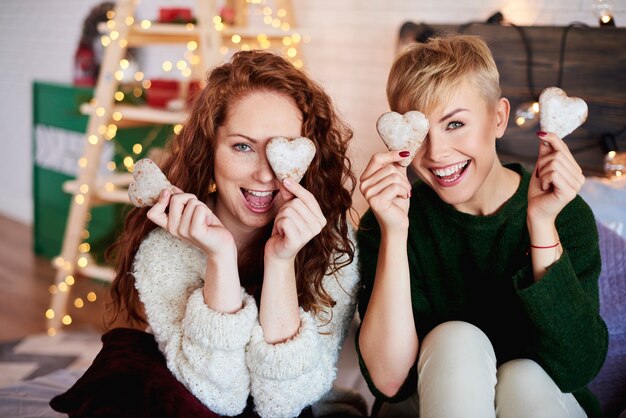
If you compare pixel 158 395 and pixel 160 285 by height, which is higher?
pixel 160 285

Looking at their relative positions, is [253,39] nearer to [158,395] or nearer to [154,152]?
[154,152]

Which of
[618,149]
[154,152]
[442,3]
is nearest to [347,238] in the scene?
[618,149]

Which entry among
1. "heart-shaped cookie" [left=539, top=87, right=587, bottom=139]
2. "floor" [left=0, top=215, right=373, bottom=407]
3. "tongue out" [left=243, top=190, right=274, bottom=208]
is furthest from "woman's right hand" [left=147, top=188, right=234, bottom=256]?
"floor" [left=0, top=215, right=373, bottom=407]

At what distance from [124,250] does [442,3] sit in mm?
1886

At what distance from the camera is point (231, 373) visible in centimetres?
145

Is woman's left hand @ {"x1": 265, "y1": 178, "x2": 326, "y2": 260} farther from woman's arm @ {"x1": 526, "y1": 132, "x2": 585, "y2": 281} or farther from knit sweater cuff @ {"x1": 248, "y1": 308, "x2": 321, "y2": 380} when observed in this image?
woman's arm @ {"x1": 526, "y1": 132, "x2": 585, "y2": 281}

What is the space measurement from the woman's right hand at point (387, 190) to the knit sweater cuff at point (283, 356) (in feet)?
0.97

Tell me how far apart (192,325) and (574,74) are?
1.71 metres

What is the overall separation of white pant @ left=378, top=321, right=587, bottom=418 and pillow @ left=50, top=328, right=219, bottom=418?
0.46 meters

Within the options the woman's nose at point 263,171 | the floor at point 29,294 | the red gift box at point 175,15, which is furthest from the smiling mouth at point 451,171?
the floor at point 29,294

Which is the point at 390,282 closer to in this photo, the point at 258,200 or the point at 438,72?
the point at 258,200

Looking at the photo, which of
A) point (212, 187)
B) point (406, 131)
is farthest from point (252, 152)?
point (406, 131)

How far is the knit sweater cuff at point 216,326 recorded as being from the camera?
1.42 meters

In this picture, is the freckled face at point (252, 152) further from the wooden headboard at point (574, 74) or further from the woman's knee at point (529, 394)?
the wooden headboard at point (574, 74)
